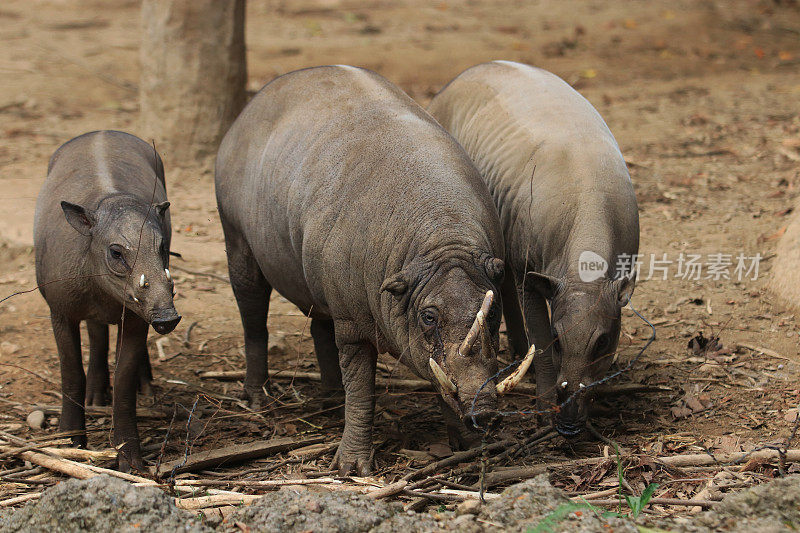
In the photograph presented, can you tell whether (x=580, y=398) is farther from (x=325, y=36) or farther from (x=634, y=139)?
(x=325, y=36)

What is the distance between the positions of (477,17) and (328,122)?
615 inches

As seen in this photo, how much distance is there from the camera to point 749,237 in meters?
9.54

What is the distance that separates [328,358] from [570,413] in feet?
6.81

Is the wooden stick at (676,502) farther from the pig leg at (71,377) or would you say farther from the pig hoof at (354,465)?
the pig leg at (71,377)

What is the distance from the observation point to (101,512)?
4520mm

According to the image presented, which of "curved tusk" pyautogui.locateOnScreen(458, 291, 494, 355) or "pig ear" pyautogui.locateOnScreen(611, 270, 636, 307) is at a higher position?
"curved tusk" pyautogui.locateOnScreen(458, 291, 494, 355)

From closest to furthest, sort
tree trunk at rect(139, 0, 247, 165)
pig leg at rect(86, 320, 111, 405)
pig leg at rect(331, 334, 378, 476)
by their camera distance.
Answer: pig leg at rect(331, 334, 378, 476) → pig leg at rect(86, 320, 111, 405) → tree trunk at rect(139, 0, 247, 165)

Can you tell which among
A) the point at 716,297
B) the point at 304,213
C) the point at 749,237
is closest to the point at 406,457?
the point at 304,213

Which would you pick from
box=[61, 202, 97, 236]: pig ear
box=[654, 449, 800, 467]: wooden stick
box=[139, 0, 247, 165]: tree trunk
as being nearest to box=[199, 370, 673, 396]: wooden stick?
box=[654, 449, 800, 467]: wooden stick

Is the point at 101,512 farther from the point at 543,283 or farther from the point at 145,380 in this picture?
the point at 543,283

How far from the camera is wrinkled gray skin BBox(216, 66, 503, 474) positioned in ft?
17.0

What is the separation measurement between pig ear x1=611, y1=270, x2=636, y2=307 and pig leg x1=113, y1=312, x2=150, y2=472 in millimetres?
3056

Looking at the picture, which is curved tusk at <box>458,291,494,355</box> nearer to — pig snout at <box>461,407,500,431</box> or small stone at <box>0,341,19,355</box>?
pig snout at <box>461,407,500,431</box>

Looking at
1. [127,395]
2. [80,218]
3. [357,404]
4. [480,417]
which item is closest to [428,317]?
[480,417]
